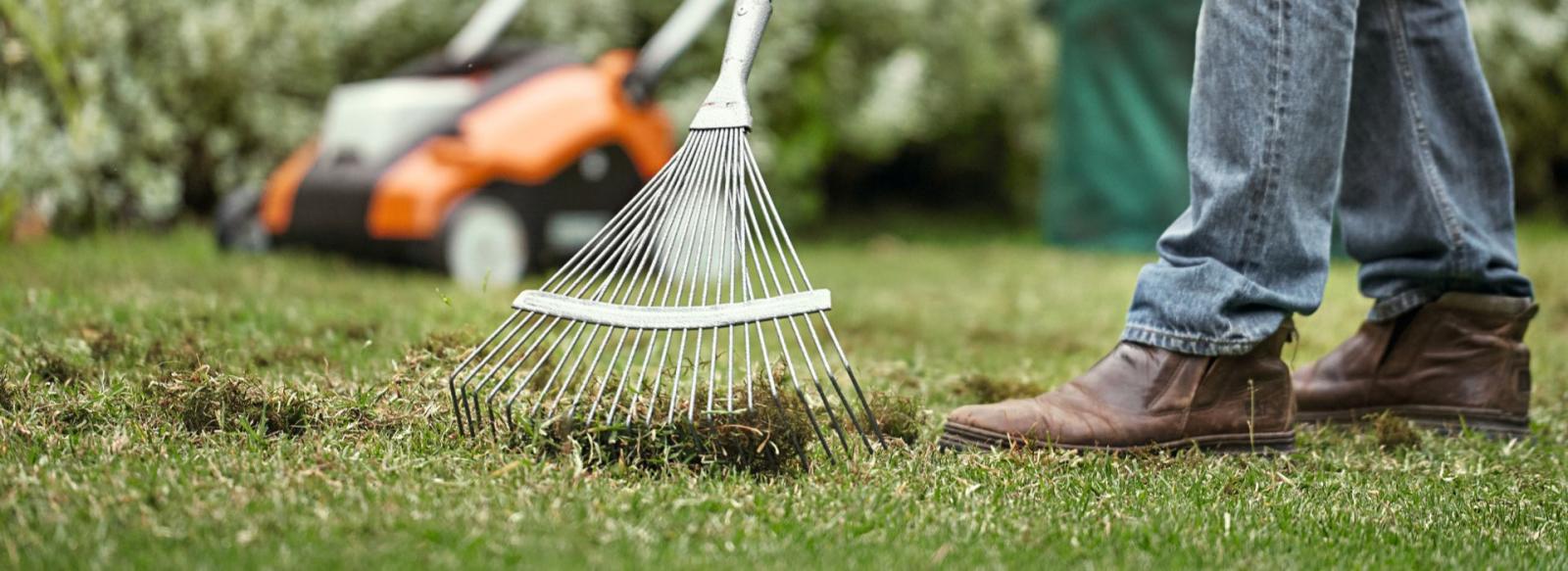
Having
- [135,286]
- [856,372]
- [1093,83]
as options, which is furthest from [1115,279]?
[135,286]

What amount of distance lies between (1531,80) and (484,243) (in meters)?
5.86

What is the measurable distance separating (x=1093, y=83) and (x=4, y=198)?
4.15 m

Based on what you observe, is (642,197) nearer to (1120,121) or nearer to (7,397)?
(7,397)

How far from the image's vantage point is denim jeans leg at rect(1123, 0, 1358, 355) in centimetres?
188

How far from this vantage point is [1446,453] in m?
2.02

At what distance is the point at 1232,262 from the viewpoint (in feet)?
6.22

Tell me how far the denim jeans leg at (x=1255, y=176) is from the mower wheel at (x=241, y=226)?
3559mm

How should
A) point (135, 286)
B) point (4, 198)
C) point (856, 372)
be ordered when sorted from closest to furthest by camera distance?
1. point (856, 372)
2. point (135, 286)
3. point (4, 198)

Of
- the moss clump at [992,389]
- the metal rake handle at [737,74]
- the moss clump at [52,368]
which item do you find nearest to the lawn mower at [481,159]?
the moss clump at [992,389]

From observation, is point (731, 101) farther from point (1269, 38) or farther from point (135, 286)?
point (135, 286)

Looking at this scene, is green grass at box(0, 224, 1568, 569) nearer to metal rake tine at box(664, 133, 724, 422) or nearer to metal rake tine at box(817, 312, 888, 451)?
metal rake tine at box(817, 312, 888, 451)

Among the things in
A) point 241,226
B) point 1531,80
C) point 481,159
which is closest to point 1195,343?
point 481,159

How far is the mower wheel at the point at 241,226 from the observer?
4762mm

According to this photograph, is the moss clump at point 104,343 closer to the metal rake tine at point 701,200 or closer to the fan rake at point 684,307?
the fan rake at point 684,307
